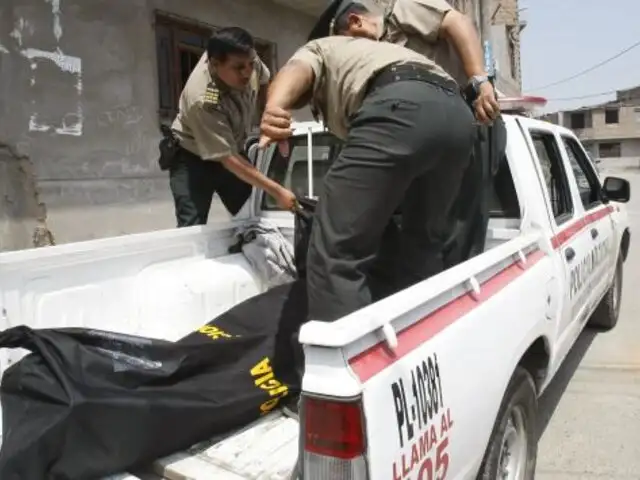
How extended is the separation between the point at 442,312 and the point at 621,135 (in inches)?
2550

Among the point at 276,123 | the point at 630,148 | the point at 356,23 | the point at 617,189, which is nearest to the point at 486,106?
the point at 356,23

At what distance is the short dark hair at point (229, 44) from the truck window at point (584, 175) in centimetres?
201

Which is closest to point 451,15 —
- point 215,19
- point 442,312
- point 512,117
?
point 512,117

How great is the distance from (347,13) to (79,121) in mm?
3910

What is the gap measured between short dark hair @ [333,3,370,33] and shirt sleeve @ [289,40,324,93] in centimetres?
30

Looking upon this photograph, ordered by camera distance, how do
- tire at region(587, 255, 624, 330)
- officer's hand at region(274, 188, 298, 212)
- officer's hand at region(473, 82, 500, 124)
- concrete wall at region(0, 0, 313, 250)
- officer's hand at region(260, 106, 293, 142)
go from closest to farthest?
officer's hand at region(260, 106, 293, 142), officer's hand at region(473, 82, 500, 124), officer's hand at region(274, 188, 298, 212), tire at region(587, 255, 624, 330), concrete wall at region(0, 0, 313, 250)

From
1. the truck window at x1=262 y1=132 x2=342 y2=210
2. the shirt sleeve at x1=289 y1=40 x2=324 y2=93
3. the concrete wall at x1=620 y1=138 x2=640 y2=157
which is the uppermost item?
the concrete wall at x1=620 y1=138 x2=640 y2=157

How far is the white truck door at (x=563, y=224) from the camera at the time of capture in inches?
115

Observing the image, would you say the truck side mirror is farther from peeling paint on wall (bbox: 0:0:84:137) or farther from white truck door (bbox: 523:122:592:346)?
peeling paint on wall (bbox: 0:0:84:137)

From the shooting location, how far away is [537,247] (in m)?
2.73

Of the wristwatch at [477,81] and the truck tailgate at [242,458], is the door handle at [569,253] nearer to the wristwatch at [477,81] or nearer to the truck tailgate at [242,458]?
the wristwatch at [477,81]

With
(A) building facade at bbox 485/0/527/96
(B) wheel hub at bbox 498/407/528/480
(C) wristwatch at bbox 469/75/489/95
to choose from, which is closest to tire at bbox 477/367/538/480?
(B) wheel hub at bbox 498/407/528/480

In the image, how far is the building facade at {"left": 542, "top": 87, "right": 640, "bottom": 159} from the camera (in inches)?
2331

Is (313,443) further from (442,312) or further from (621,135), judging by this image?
(621,135)
